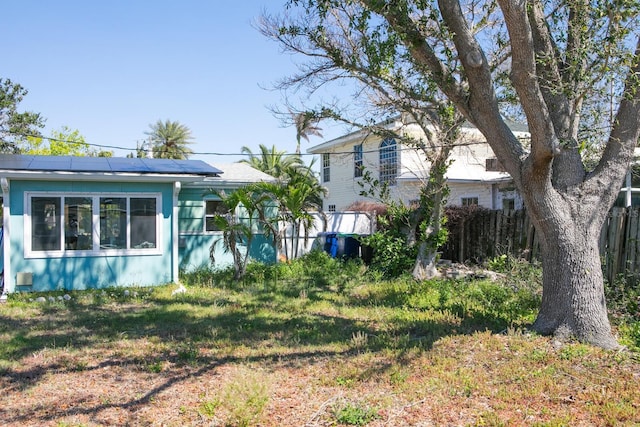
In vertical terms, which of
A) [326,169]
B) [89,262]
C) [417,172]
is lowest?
[89,262]

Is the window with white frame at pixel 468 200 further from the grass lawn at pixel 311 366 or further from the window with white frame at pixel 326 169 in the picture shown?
the grass lawn at pixel 311 366

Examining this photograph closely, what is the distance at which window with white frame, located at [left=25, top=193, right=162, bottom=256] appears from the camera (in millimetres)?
10891

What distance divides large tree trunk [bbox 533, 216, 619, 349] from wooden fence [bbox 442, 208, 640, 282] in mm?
2711

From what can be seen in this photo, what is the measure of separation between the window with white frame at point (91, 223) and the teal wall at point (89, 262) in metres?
0.13

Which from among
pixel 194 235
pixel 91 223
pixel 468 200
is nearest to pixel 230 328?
pixel 91 223

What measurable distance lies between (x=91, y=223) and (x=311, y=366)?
7463mm

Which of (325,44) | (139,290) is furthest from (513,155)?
(139,290)

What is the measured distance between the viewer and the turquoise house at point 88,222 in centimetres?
1064

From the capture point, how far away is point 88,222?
1129 centimetres

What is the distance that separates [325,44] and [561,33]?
12.5ft

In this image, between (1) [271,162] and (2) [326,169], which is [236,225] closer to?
(2) [326,169]

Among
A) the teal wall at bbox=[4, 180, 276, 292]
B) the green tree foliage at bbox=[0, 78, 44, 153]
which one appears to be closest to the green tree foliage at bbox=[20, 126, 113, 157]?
the green tree foliage at bbox=[0, 78, 44, 153]

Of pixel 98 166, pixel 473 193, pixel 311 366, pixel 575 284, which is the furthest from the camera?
pixel 473 193

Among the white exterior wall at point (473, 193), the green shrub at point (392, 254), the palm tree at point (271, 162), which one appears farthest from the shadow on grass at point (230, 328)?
the palm tree at point (271, 162)
